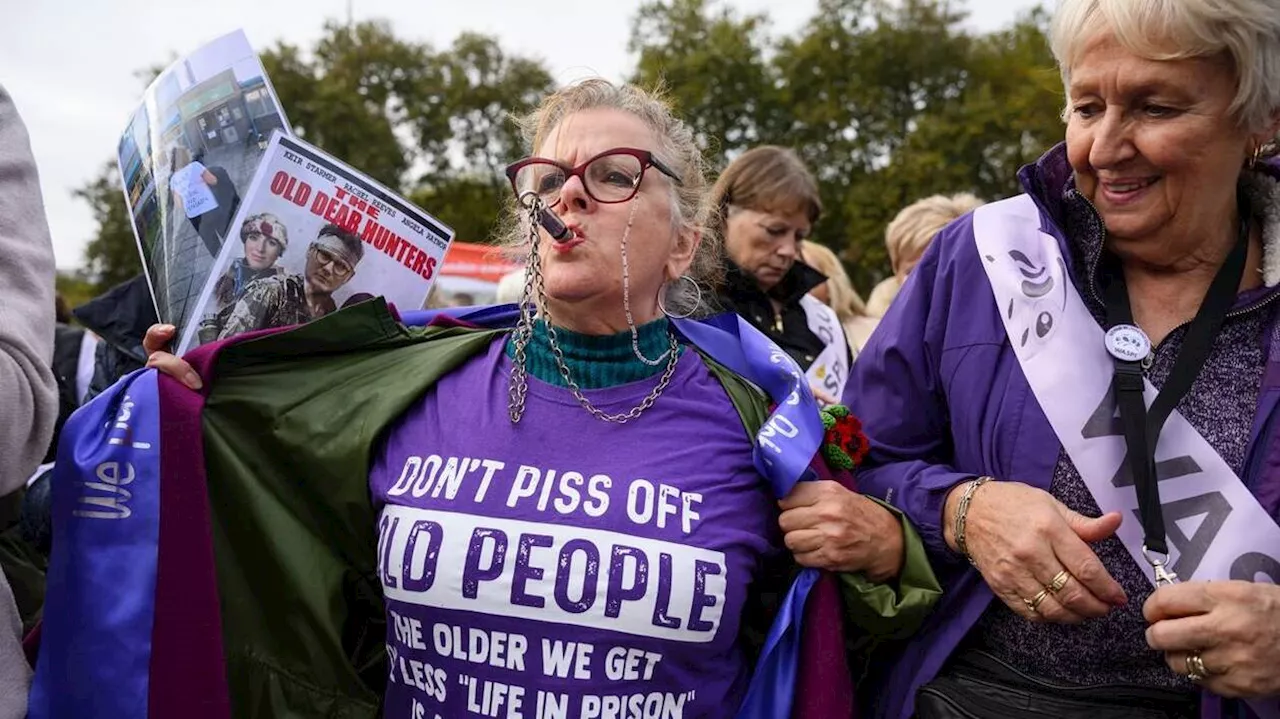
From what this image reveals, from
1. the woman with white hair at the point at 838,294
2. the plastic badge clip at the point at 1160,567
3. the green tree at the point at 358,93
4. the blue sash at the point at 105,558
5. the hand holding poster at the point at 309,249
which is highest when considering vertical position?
the green tree at the point at 358,93

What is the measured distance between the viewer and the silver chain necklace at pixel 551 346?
86.0 inches

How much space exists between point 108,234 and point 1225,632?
921 inches

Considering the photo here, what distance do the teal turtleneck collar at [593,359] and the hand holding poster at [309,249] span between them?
1.31ft

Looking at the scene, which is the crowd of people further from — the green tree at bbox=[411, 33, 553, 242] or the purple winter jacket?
the green tree at bbox=[411, 33, 553, 242]

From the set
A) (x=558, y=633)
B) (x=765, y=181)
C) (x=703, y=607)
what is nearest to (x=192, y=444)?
(x=558, y=633)

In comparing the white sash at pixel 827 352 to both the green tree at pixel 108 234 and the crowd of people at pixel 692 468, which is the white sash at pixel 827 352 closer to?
the crowd of people at pixel 692 468

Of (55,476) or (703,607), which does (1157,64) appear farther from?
(55,476)

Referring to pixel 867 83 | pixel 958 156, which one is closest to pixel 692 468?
pixel 958 156

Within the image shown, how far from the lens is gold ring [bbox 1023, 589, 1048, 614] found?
6.10 ft

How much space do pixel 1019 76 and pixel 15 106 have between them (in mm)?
23961

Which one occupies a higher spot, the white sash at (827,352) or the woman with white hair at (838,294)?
the woman with white hair at (838,294)

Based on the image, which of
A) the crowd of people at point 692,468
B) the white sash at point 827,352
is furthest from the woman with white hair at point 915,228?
the crowd of people at point 692,468

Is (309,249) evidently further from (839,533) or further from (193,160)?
(839,533)

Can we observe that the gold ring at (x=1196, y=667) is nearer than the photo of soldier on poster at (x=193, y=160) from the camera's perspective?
Yes
